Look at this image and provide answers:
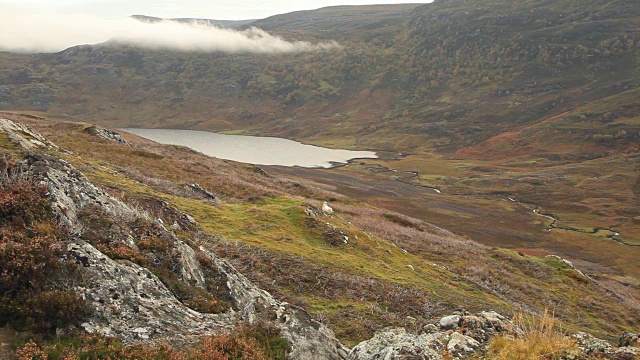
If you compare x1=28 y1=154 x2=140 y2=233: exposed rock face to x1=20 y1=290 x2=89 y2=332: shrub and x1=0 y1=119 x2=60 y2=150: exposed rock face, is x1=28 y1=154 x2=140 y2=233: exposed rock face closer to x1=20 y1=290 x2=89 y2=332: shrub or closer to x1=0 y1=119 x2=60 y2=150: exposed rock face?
x1=20 y1=290 x2=89 y2=332: shrub

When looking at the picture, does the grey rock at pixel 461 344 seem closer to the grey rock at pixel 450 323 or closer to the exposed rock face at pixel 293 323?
the grey rock at pixel 450 323

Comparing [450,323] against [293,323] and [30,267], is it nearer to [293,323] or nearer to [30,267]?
[293,323]

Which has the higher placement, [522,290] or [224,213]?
[224,213]

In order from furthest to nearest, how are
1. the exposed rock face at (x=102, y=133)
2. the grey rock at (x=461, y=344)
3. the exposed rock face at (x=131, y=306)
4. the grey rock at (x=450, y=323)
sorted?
the exposed rock face at (x=102, y=133) < the grey rock at (x=450, y=323) < the grey rock at (x=461, y=344) < the exposed rock face at (x=131, y=306)

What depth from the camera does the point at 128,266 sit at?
32.1 ft

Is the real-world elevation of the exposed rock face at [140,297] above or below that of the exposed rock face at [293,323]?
above

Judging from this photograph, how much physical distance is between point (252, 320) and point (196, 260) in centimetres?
282

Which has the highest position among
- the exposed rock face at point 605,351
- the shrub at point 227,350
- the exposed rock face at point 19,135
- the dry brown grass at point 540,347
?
the exposed rock face at point 19,135

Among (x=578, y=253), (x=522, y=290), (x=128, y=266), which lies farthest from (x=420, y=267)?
(x=578, y=253)

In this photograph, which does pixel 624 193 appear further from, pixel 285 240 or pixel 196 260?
pixel 196 260

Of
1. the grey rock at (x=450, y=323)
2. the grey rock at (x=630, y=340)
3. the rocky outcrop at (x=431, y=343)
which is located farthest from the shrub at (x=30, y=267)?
the grey rock at (x=630, y=340)

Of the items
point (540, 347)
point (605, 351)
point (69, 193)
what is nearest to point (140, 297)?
point (69, 193)

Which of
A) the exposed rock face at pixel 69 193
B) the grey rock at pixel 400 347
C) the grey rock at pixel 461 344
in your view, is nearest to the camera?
the grey rock at pixel 400 347

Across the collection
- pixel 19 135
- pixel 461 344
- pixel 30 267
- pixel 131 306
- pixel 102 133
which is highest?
pixel 19 135
